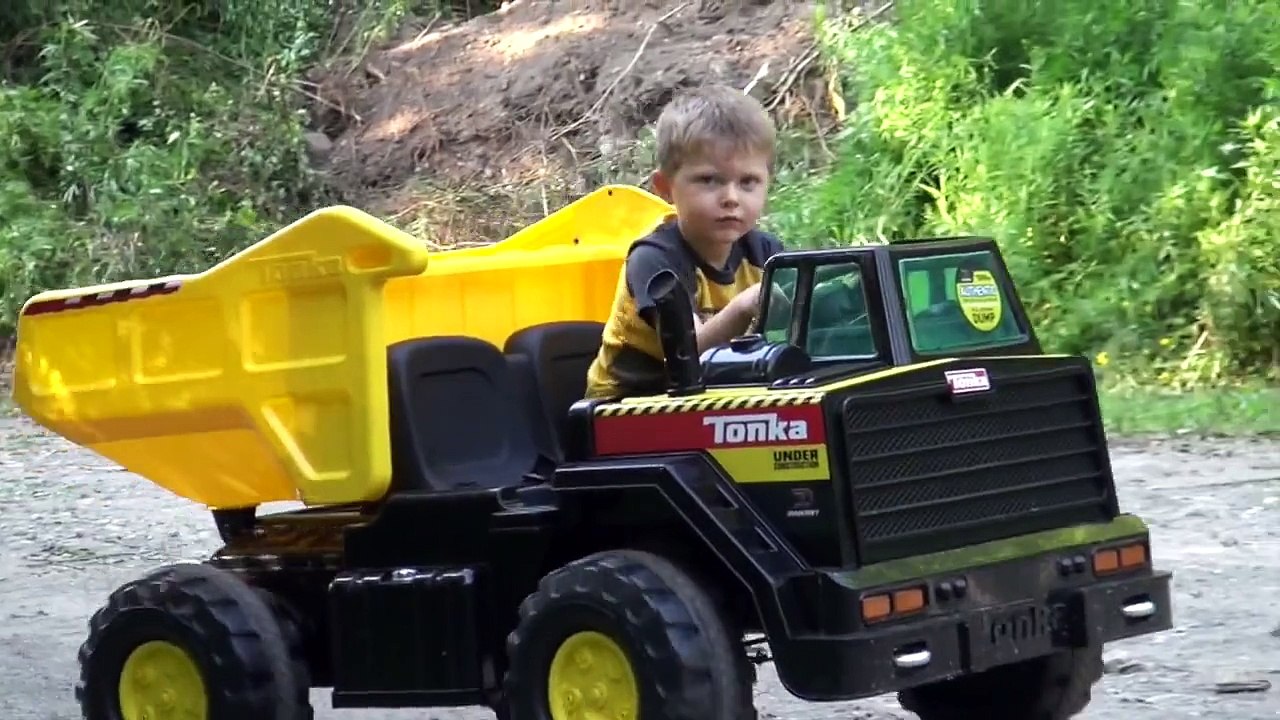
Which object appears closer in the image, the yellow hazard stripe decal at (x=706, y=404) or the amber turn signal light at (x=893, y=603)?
the amber turn signal light at (x=893, y=603)

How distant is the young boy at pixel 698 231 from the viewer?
4.84 metres

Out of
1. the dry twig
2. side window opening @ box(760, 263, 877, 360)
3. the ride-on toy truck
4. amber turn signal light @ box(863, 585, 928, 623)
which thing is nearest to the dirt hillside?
the dry twig

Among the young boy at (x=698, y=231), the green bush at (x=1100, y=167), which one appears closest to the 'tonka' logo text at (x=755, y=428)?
the young boy at (x=698, y=231)

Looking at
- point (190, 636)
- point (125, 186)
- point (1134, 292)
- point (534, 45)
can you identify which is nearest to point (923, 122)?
point (1134, 292)

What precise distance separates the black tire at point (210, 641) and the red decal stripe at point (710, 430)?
96 cm

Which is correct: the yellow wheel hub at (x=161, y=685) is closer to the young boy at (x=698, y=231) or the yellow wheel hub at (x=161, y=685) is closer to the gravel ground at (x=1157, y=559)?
the gravel ground at (x=1157, y=559)

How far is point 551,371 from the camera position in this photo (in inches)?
219

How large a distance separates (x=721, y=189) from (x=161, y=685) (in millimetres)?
1752

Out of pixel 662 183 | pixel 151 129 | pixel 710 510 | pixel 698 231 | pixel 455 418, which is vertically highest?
pixel 151 129

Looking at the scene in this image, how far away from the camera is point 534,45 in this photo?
18.1 meters

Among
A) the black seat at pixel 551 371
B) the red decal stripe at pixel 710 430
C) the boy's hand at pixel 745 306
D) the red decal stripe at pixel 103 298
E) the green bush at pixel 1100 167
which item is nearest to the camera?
the red decal stripe at pixel 710 430

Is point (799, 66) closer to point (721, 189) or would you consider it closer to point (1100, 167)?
point (1100, 167)

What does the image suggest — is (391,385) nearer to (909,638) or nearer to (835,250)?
(835,250)

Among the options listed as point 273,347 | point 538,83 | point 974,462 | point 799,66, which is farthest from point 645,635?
point 538,83
